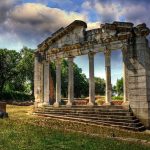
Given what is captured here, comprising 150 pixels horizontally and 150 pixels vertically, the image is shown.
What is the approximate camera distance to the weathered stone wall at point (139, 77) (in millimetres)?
21375

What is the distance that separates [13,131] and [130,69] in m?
9.83

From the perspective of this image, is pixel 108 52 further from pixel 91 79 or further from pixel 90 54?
pixel 91 79

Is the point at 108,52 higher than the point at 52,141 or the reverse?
higher

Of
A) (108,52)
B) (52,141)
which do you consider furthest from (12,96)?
(52,141)

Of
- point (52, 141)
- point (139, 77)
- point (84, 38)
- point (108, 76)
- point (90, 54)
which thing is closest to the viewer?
point (52, 141)

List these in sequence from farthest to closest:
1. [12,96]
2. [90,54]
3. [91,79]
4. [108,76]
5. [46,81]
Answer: [12,96] → [46,81] → [90,54] → [91,79] → [108,76]

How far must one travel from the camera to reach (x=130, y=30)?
2228 centimetres

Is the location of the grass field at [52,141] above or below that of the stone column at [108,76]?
below

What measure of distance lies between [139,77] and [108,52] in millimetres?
3565

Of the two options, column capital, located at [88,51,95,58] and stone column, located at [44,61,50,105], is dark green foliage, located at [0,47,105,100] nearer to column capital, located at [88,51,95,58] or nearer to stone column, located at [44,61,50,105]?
stone column, located at [44,61,50,105]

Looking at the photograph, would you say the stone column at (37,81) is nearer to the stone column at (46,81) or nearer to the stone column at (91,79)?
the stone column at (46,81)

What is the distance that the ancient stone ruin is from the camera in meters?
21.7

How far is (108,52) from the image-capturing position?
2408cm

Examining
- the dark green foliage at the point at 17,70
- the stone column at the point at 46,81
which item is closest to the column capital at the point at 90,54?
the stone column at the point at 46,81
